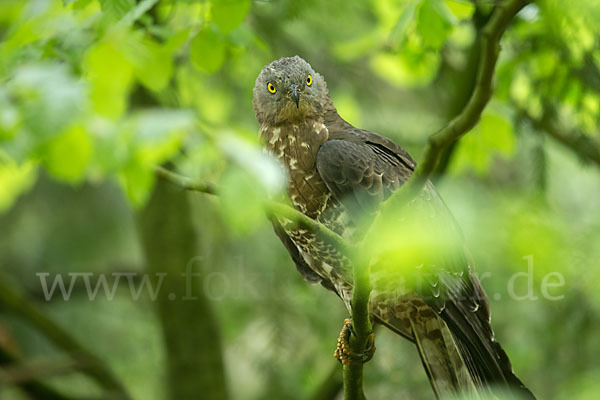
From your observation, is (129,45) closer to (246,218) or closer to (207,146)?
(207,146)

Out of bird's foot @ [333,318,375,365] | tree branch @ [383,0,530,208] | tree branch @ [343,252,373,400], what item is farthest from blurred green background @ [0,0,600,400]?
bird's foot @ [333,318,375,365]

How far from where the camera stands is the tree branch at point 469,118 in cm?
183

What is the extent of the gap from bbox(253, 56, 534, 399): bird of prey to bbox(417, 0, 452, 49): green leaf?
0.62 metres

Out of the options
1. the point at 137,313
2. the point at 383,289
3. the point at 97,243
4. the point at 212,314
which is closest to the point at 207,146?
the point at 383,289

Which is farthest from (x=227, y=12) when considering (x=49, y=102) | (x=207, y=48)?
(x=49, y=102)

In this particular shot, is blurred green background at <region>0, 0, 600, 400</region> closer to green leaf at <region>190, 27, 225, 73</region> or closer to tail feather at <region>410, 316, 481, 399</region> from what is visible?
green leaf at <region>190, 27, 225, 73</region>

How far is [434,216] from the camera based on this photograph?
109 inches

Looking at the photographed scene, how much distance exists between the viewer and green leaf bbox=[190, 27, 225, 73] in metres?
2.91

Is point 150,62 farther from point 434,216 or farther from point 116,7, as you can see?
point 434,216

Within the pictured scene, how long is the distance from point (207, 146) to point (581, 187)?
501 cm

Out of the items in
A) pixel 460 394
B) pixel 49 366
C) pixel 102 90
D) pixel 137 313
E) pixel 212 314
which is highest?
pixel 102 90

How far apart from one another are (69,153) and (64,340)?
2.87m

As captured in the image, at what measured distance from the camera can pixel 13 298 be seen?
16.5 ft

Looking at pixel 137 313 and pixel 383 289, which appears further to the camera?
pixel 137 313
